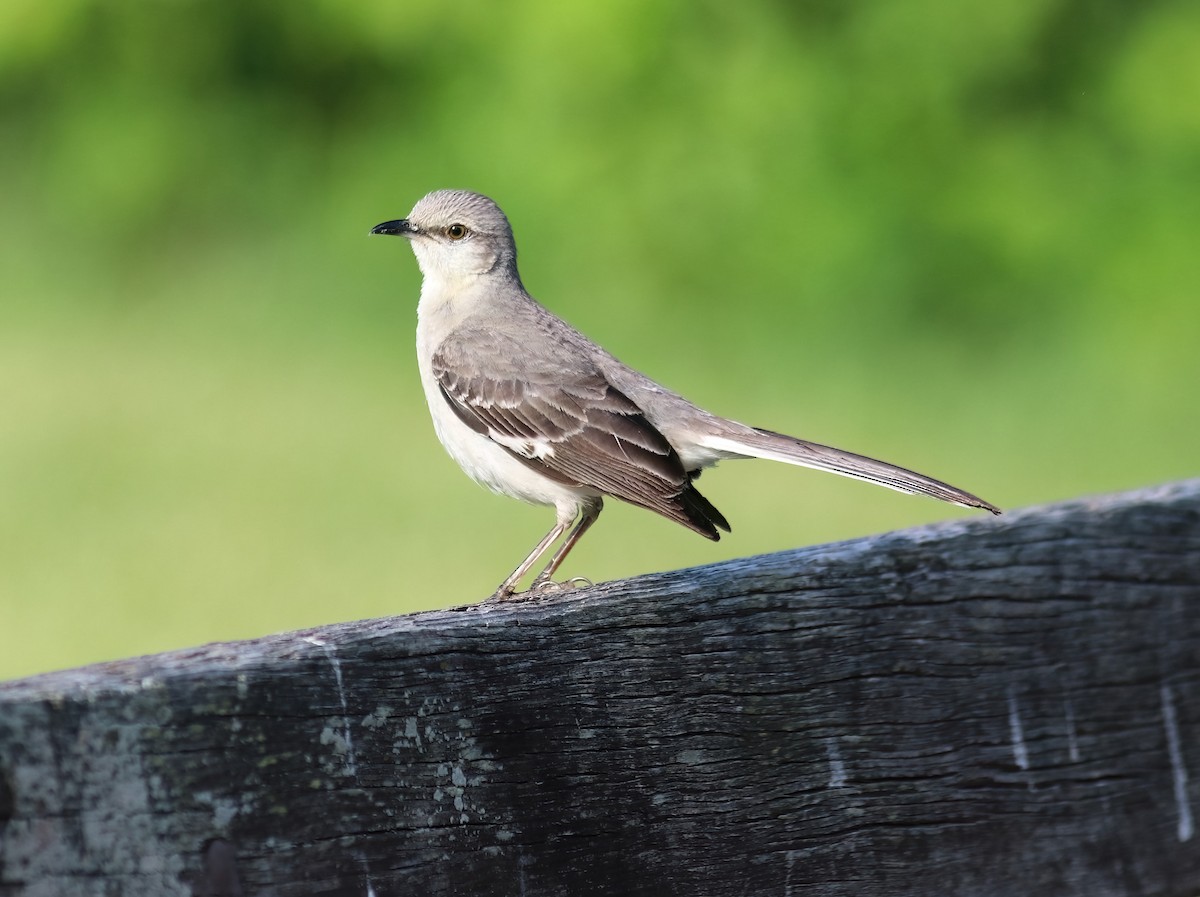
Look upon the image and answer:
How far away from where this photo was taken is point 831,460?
15.0 ft

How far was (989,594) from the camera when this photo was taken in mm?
2602

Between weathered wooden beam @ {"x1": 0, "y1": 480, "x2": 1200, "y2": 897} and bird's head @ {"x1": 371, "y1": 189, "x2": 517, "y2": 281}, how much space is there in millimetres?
3678

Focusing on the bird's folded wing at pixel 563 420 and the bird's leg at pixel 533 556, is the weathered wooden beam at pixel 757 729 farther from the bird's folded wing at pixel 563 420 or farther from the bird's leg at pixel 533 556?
the bird's folded wing at pixel 563 420

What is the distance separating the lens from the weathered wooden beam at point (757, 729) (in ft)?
6.75

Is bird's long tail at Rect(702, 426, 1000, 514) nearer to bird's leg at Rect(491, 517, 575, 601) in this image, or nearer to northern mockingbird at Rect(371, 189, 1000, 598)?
northern mockingbird at Rect(371, 189, 1000, 598)

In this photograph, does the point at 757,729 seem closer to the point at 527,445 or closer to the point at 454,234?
the point at 527,445

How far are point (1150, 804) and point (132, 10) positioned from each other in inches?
403

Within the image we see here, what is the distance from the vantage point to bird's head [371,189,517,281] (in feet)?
20.4

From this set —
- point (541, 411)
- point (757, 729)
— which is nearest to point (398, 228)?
point (541, 411)

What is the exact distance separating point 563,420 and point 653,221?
5.62m

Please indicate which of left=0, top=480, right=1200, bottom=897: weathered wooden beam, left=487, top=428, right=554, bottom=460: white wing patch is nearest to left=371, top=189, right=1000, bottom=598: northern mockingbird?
left=487, top=428, right=554, bottom=460: white wing patch

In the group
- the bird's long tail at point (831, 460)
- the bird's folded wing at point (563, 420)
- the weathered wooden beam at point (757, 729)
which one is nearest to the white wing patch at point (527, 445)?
the bird's folded wing at point (563, 420)

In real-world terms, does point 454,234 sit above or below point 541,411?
above

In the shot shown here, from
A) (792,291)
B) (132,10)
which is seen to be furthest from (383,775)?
(132,10)
